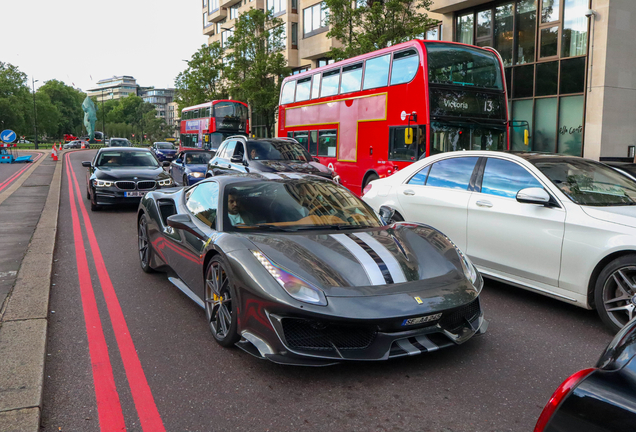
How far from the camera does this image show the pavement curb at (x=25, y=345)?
3.06 metres

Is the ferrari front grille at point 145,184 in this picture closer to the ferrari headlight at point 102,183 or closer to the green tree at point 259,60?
the ferrari headlight at point 102,183

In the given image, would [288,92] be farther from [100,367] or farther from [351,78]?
[100,367]

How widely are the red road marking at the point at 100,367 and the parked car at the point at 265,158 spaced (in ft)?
21.3

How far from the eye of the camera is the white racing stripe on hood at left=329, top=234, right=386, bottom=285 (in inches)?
145

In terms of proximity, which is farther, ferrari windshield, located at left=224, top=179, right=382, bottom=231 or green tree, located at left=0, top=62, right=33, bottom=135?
green tree, located at left=0, top=62, right=33, bottom=135

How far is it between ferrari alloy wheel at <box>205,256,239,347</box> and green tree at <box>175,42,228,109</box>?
45.8 meters

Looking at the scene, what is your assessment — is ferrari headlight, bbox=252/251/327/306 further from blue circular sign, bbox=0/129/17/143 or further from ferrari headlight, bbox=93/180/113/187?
blue circular sign, bbox=0/129/17/143

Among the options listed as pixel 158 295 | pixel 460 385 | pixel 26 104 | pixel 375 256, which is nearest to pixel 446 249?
pixel 375 256

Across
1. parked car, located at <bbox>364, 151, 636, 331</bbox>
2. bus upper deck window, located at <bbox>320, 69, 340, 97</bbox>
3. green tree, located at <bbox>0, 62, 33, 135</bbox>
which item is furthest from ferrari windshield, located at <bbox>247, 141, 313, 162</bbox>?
green tree, located at <bbox>0, 62, 33, 135</bbox>

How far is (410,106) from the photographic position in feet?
40.2

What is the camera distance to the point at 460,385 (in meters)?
3.51

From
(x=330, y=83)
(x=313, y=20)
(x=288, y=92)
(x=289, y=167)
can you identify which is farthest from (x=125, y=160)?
(x=313, y=20)

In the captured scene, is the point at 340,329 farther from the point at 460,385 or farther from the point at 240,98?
the point at 240,98

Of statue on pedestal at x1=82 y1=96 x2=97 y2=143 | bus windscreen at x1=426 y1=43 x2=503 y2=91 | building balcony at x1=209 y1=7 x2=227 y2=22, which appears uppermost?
building balcony at x1=209 y1=7 x2=227 y2=22
